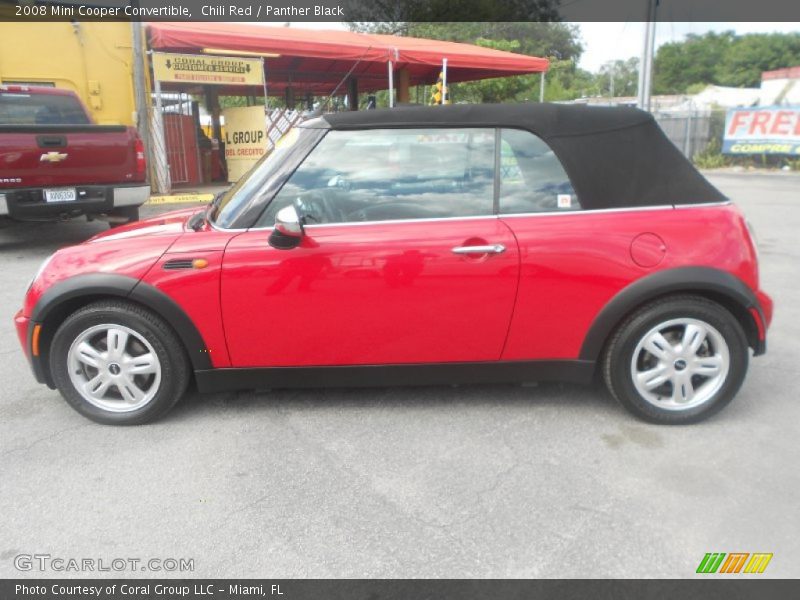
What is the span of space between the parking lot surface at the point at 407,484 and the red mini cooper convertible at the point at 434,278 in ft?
0.78

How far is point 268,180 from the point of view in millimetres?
3182

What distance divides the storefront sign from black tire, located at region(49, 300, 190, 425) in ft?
38.3

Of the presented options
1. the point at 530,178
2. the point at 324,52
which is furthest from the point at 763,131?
the point at 530,178

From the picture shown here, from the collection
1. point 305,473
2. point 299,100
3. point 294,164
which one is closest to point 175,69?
point 294,164

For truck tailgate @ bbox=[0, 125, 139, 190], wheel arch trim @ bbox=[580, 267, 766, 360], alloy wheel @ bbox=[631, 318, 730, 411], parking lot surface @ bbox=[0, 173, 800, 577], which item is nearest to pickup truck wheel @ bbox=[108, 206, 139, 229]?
truck tailgate @ bbox=[0, 125, 139, 190]

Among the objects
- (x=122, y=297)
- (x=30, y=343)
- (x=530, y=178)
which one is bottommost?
(x=30, y=343)

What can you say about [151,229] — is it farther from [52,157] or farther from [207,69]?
[207,69]

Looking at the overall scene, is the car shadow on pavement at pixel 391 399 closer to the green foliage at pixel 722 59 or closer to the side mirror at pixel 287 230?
the side mirror at pixel 287 230

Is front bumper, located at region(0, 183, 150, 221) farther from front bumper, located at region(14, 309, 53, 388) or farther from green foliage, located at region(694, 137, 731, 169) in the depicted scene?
green foliage, located at region(694, 137, 731, 169)

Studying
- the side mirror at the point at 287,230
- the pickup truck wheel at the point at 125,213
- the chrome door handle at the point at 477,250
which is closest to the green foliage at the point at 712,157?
the pickup truck wheel at the point at 125,213

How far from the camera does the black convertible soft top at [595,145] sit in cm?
312

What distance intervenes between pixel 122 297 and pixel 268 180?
94cm

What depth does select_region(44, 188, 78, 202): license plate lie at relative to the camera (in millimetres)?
7141

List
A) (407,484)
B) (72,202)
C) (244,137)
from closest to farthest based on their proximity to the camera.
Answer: (407,484), (72,202), (244,137)
